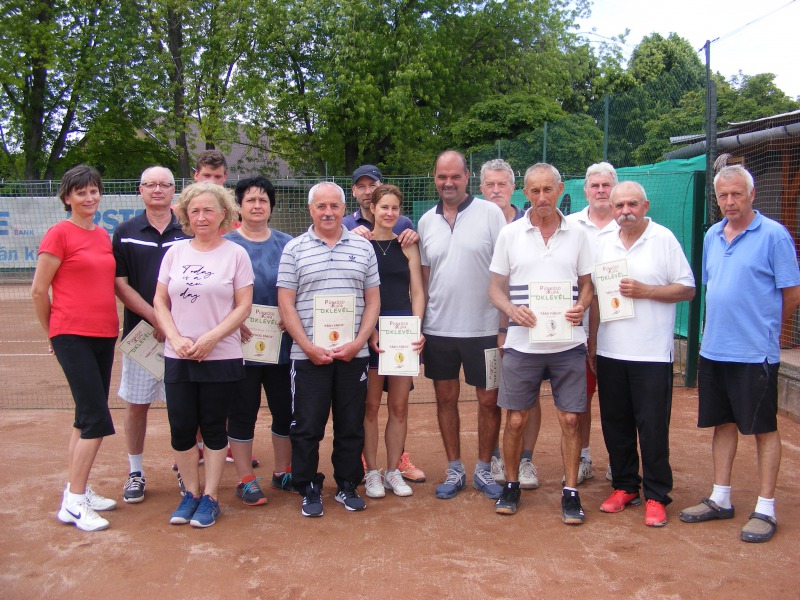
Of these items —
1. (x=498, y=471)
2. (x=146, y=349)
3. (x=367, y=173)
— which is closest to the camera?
(x=146, y=349)

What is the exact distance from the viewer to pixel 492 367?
4.61 metres

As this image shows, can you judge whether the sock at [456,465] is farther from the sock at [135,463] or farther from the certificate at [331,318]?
the sock at [135,463]

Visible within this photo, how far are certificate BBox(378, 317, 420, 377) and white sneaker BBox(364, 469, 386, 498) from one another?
0.73 m

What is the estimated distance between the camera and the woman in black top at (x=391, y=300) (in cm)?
459

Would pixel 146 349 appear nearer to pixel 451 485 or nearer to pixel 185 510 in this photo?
pixel 185 510

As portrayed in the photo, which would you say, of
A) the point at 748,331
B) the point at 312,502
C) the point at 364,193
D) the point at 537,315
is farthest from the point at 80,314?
the point at 748,331

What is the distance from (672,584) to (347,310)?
2.22 m

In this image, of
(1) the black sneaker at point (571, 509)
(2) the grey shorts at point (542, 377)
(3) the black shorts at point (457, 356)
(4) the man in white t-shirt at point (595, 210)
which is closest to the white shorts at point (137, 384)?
(3) the black shorts at point (457, 356)

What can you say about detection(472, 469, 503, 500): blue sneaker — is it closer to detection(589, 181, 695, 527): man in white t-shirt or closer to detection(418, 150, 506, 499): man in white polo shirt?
detection(418, 150, 506, 499): man in white polo shirt

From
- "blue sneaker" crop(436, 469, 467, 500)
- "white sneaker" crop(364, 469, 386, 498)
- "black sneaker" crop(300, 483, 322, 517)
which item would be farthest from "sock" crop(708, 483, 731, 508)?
"black sneaker" crop(300, 483, 322, 517)

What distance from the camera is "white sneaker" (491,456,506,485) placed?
492cm

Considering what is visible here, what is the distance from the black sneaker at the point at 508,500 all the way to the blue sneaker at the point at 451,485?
31 cm

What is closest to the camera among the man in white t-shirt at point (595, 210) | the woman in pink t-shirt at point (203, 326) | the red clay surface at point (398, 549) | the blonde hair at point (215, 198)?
the red clay surface at point (398, 549)

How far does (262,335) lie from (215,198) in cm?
88
